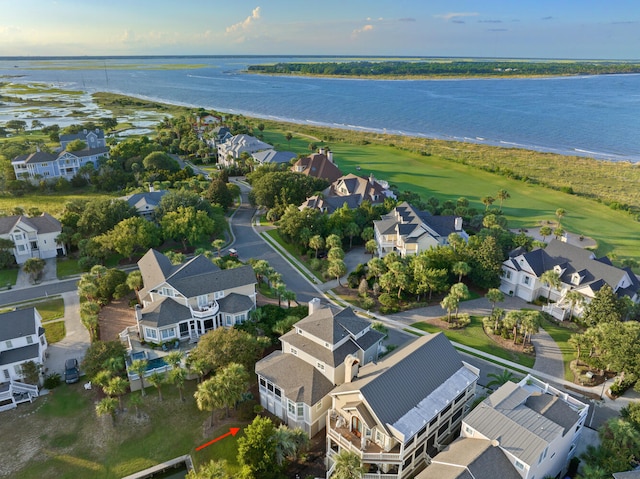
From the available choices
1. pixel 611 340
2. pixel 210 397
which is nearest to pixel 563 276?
pixel 611 340

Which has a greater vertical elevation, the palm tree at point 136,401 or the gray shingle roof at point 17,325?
the gray shingle roof at point 17,325

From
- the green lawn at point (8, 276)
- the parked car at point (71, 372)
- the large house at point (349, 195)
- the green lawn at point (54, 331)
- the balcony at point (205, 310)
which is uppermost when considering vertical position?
the large house at point (349, 195)

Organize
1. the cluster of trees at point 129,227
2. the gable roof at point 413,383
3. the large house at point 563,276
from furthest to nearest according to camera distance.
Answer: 1. the cluster of trees at point 129,227
2. the large house at point 563,276
3. the gable roof at point 413,383

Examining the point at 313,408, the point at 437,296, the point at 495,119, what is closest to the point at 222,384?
the point at 313,408

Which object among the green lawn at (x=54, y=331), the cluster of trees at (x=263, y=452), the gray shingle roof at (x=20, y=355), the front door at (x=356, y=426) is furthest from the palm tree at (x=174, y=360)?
the green lawn at (x=54, y=331)

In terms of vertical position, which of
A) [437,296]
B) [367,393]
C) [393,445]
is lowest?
[437,296]

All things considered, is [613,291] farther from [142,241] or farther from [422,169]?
[422,169]

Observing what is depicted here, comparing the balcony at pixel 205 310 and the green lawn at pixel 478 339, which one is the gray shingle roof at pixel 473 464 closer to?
the green lawn at pixel 478 339
